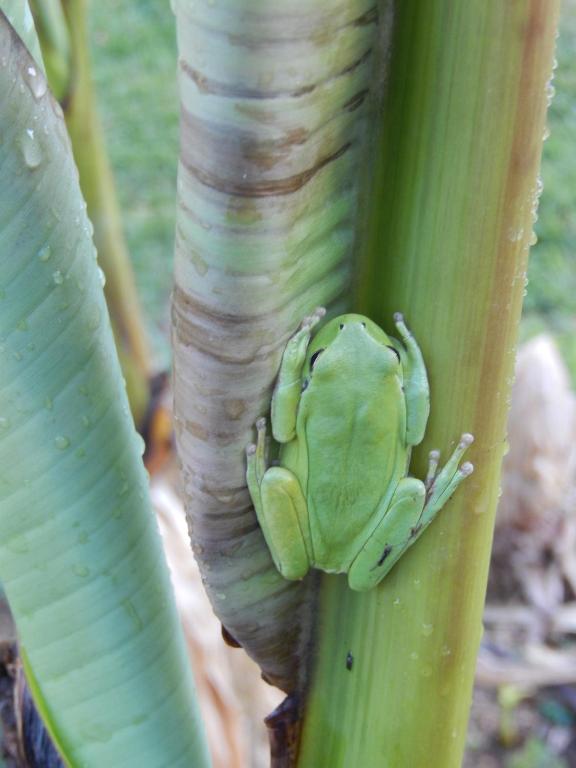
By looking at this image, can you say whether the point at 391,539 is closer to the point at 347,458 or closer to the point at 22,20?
the point at 347,458

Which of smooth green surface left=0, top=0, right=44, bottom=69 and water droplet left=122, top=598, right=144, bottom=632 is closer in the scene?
smooth green surface left=0, top=0, right=44, bottom=69

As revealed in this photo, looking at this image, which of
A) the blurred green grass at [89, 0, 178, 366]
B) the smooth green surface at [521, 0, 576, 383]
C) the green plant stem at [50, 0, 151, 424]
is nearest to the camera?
the green plant stem at [50, 0, 151, 424]

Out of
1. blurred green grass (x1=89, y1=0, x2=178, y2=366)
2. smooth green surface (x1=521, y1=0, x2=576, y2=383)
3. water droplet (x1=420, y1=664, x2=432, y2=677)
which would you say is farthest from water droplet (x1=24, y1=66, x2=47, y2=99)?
smooth green surface (x1=521, y1=0, x2=576, y2=383)

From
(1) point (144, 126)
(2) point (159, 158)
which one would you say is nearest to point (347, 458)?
(2) point (159, 158)

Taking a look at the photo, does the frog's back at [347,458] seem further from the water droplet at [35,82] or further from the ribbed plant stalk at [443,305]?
the water droplet at [35,82]

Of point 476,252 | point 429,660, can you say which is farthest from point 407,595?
point 476,252

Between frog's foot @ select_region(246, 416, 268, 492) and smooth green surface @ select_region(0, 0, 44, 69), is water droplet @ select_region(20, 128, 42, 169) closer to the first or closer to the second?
smooth green surface @ select_region(0, 0, 44, 69)
